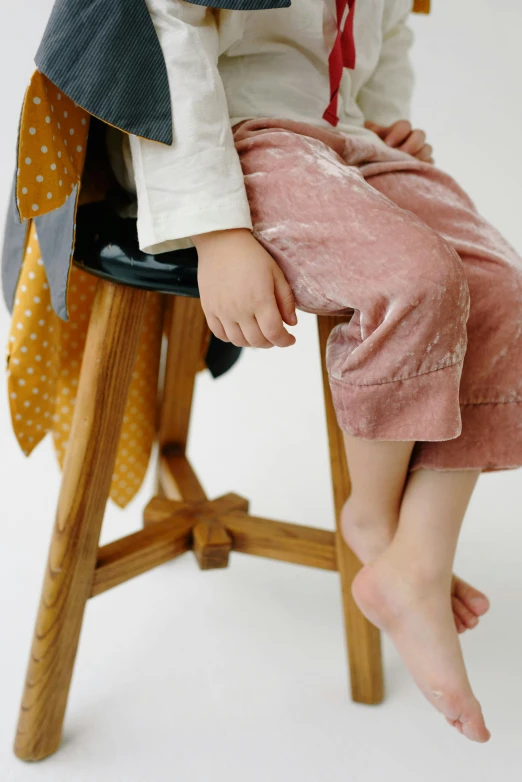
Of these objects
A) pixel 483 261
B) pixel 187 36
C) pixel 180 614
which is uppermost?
pixel 187 36

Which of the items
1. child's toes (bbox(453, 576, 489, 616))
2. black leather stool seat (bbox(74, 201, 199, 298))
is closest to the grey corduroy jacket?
black leather stool seat (bbox(74, 201, 199, 298))

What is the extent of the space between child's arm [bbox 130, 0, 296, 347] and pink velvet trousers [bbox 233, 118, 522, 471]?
0.10ft

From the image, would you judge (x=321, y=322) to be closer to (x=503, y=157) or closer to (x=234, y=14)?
(x=234, y=14)

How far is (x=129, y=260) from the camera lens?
0.74m

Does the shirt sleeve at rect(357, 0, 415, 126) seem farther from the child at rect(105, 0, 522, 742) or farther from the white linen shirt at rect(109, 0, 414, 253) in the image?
the child at rect(105, 0, 522, 742)

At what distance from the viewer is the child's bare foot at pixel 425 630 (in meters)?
0.71

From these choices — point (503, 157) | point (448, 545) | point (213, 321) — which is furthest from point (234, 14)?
point (503, 157)

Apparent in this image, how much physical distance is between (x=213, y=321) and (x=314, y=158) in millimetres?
162

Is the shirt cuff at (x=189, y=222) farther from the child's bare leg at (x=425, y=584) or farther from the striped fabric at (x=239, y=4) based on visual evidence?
the child's bare leg at (x=425, y=584)

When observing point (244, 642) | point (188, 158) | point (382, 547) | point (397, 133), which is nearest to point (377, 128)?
point (397, 133)

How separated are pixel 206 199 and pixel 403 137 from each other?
0.34 meters

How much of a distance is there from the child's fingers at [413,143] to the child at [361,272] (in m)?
0.07

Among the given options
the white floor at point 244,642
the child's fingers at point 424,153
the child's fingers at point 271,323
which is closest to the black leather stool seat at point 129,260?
the child's fingers at point 271,323

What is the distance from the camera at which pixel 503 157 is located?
1743 mm
